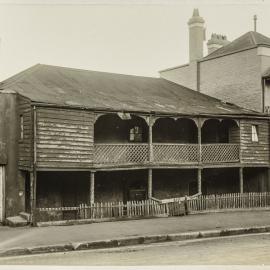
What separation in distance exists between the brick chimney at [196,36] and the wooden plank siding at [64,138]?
14.3 metres

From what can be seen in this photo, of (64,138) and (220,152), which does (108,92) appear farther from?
(220,152)

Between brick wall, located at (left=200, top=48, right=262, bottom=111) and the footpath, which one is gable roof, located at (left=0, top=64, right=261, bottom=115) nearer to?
brick wall, located at (left=200, top=48, right=262, bottom=111)

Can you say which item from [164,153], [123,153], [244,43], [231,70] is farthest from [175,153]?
[244,43]

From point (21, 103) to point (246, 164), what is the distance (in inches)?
490

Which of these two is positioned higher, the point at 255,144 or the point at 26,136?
the point at 26,136

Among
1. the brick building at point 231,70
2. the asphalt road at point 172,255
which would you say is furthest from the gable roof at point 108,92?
→ the asphalt road at point 172,255

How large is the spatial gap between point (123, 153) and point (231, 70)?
35.0ft

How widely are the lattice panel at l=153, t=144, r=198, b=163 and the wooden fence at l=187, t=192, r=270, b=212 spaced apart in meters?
2.15

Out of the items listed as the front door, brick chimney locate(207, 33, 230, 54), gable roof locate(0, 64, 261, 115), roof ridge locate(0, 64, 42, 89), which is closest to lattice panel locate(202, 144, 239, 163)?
gable roof locate(0, 64, 261, 115)

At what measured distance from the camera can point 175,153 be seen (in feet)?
77.8

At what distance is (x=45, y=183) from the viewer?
21781mm

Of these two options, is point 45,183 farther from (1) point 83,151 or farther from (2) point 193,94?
(2) point 193,94

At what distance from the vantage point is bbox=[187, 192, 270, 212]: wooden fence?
22250 millimetres

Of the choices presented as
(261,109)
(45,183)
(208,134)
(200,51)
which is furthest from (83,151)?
(200,51)
